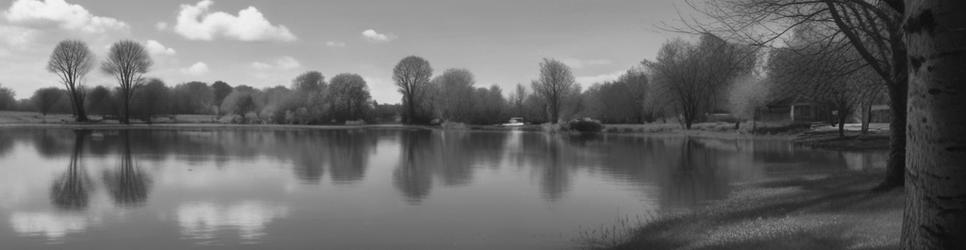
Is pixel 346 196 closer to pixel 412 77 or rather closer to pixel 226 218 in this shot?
pixel 226 218

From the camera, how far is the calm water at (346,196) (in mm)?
A: 12031

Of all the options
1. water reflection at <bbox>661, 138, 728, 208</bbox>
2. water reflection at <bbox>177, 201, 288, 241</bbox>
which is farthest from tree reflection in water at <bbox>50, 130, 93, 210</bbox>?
water reflection at <bbox>661, 138, 728, 208</bbox>

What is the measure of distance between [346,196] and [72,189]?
8431mm

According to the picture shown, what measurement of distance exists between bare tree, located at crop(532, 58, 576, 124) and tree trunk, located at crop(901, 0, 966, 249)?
298 feet

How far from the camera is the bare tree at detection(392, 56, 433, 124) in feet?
324

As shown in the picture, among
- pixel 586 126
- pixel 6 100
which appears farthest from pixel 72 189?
pixel 6 100

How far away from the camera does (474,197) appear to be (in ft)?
57.4

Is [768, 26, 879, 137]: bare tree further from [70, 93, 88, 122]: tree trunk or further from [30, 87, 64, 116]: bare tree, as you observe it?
[30, 87, 64, 116]: bare tree

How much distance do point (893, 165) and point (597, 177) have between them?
1075 cm

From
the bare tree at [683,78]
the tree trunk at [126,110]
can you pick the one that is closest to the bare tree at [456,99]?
the bare tree at [683,78]

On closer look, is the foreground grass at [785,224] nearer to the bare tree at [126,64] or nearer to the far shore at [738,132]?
the far shore at [738,132]

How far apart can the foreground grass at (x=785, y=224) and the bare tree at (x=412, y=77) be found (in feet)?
281

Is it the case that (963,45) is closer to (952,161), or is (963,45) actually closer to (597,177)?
(952,161)

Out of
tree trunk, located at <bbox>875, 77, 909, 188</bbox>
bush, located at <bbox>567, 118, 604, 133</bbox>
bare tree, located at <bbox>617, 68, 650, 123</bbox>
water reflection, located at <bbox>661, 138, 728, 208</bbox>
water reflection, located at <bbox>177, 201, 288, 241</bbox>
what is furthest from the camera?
bare tree, located at <bbox>617, 68, 650, 123</bbox>
